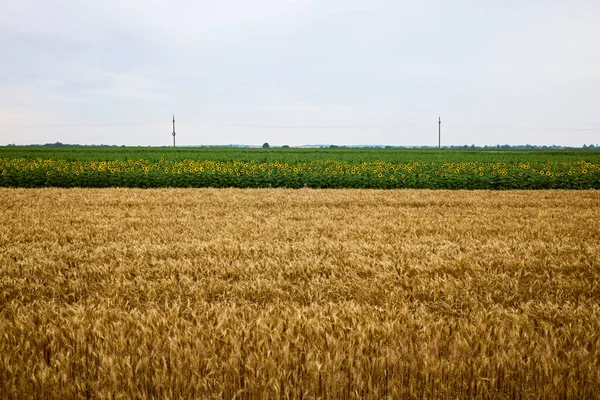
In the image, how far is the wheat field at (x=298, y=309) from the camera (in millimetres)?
2986

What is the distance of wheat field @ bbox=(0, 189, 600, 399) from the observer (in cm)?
299

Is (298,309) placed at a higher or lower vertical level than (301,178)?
lower

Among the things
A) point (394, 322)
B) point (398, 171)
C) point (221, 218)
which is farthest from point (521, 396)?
point (398, 171)

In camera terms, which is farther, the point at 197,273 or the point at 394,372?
the point at 197,273

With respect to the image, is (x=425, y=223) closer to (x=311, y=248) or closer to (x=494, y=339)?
(x=311, y=248)

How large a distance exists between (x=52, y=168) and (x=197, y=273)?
22254mm

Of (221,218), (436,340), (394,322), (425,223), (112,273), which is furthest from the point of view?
(221,218)

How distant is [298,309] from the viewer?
4219 millimetres

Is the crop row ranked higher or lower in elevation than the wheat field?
higher

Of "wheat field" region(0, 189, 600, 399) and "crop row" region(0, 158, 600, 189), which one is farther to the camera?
"crop row" region(0, 158, 600, 189)

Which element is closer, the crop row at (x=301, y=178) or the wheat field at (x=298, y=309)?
the wheat field at (x=298, y=309)

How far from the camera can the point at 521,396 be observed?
2.92 metres

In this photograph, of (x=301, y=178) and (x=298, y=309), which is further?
(x=301, y=178)

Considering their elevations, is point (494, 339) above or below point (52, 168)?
below
